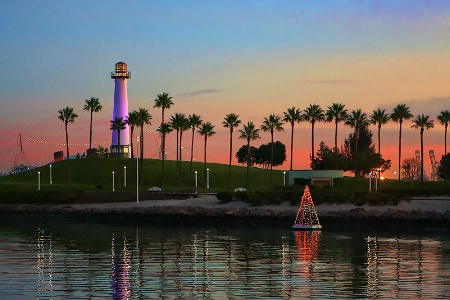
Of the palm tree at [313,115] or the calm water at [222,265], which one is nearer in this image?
the calm water at [222,265]

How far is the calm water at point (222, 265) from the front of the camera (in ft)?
112

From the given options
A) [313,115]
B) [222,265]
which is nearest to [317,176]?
[313,115]

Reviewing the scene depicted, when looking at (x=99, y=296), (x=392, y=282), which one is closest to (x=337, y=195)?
(x=392, y=282)

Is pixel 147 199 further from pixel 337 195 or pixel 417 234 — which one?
pixel 417 234

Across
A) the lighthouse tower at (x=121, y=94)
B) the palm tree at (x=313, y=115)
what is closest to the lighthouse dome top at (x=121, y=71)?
the lighthouse tower at (x=121, y=94)

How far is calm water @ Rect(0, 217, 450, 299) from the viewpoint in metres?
34.1

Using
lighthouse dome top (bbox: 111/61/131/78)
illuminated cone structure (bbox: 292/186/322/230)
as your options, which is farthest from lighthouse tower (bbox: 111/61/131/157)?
illuminated cone structure (bbox: 292/186/322/230)

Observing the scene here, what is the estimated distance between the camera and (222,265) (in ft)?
151

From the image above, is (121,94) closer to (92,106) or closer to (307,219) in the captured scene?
(92,106)

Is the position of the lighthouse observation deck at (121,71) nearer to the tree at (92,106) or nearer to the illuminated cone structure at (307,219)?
the tree at (92,106)

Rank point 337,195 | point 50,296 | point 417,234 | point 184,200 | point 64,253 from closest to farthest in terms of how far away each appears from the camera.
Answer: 1. point 50,296
2. point 64,253
3. point 417,234
4. point 337,195
5. point 184,200

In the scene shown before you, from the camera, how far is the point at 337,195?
103 m

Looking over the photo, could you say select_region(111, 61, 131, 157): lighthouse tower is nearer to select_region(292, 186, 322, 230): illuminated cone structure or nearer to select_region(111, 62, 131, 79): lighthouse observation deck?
select_region(111, 62, 131, 79): lighthouse observation deck

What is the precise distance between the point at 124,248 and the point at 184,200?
194 feet
